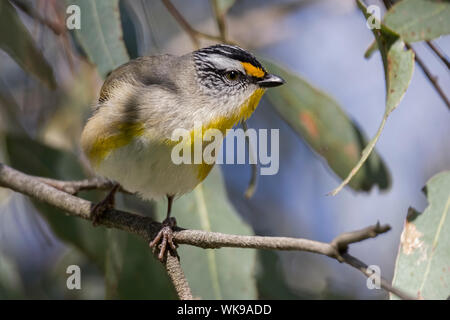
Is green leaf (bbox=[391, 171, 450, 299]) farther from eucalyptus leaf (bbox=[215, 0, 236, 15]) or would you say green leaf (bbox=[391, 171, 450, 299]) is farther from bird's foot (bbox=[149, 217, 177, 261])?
eucalyptus leaf (bbox=[215, 0, 236, 15])

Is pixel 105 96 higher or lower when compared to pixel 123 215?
higher

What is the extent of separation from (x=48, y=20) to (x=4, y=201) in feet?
4.01

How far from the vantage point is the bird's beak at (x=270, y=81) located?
2.80m

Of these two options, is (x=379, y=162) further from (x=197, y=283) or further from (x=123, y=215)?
(x=123, y=215)

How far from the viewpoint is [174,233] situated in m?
2.40

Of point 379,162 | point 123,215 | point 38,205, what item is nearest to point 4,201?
point 38,205

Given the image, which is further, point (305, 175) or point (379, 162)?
point (305, 175)

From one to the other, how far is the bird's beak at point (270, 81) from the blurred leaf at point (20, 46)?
3.49 feet

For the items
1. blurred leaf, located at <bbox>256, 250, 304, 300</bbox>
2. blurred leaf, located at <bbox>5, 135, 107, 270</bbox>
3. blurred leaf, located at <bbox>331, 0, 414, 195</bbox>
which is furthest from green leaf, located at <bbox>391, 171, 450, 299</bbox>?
blurred leaf, located at <bbox>5, 135, 107, 270</bbox>

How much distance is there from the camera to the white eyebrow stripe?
2.88m

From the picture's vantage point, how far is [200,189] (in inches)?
128

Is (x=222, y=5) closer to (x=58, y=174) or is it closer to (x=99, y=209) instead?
(x=99, y=209)

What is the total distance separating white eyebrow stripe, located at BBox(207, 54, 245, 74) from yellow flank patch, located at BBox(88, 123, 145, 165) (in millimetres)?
547

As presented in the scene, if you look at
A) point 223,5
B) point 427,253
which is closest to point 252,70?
point 223,5
